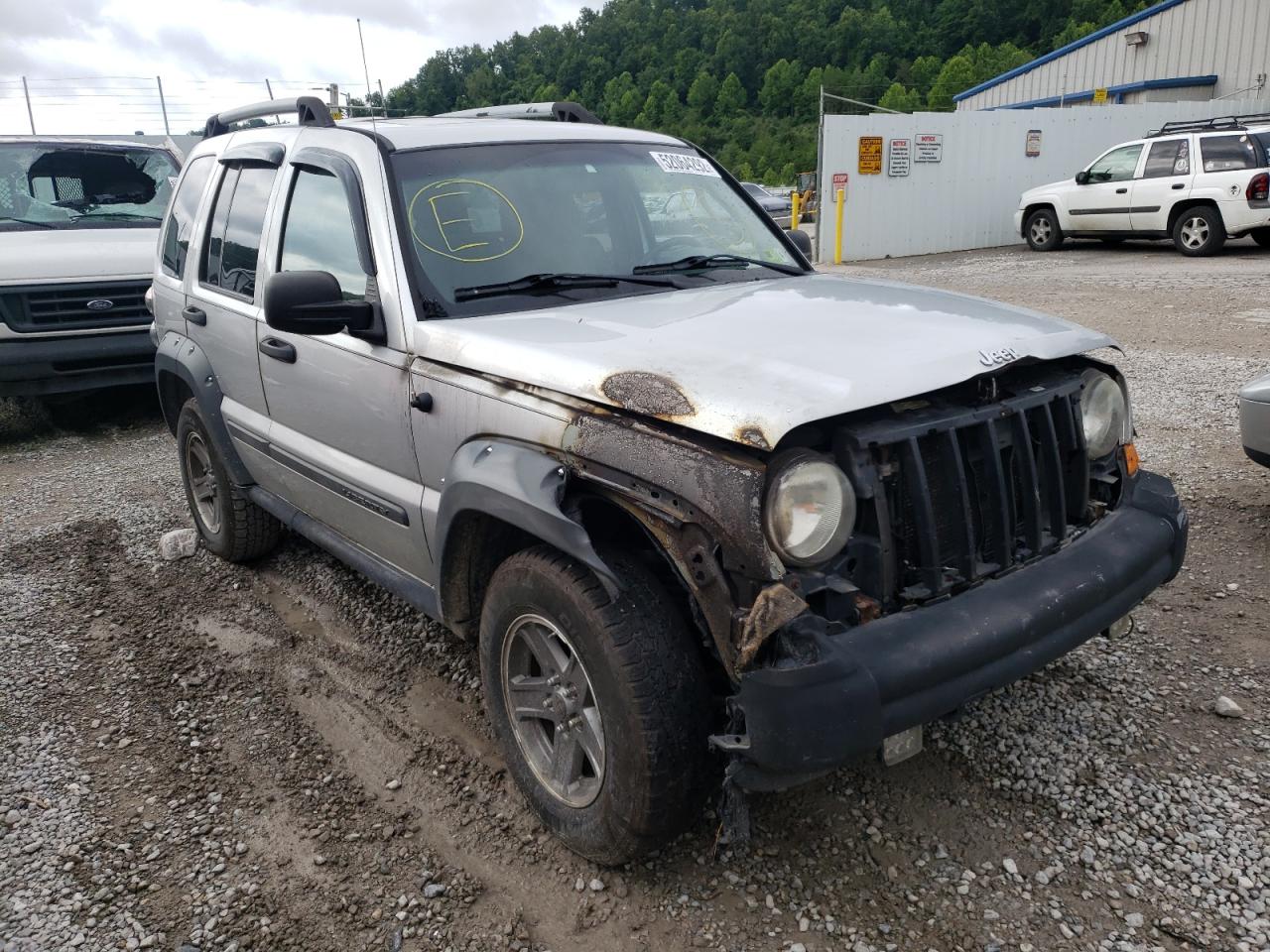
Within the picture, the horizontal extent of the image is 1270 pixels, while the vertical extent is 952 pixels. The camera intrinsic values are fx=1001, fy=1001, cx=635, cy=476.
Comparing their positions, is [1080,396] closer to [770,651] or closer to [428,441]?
[770,651]

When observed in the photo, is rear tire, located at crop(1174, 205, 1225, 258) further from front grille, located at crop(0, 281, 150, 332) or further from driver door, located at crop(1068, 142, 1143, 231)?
front grille, located at crop(0, 281, 150, 332)

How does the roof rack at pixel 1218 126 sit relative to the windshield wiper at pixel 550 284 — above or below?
above

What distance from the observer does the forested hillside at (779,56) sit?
6388 cm

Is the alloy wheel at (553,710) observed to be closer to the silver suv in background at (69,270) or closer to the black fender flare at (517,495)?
the black fender flare at (517,495)

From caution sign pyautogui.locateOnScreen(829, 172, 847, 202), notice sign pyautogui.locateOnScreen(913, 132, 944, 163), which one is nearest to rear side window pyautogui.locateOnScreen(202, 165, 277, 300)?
caution sign pyautogui.locateOnScreen(829, 172, 847, 202)

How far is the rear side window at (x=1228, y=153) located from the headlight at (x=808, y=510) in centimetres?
1486

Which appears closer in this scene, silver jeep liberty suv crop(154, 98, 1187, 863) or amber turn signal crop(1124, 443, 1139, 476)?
silver jeep liberty suv crop(154, 98, 1187, 863)

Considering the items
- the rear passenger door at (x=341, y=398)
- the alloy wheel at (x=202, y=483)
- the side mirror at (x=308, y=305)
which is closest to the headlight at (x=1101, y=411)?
the rear passenger door at (x=341, y=398)

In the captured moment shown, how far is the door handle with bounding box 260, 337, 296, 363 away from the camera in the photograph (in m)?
3.67

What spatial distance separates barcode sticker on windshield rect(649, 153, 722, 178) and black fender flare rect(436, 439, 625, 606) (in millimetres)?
1752

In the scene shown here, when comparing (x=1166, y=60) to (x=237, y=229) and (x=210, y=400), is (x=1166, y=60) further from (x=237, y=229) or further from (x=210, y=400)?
(x=210, y=400)

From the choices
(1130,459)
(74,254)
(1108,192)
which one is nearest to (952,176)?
(1108,192)

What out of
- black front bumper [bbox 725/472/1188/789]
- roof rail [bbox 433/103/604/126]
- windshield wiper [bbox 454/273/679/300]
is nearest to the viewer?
black front bumper [bbox 725/472/1188/789]

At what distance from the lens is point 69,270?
7172mm
